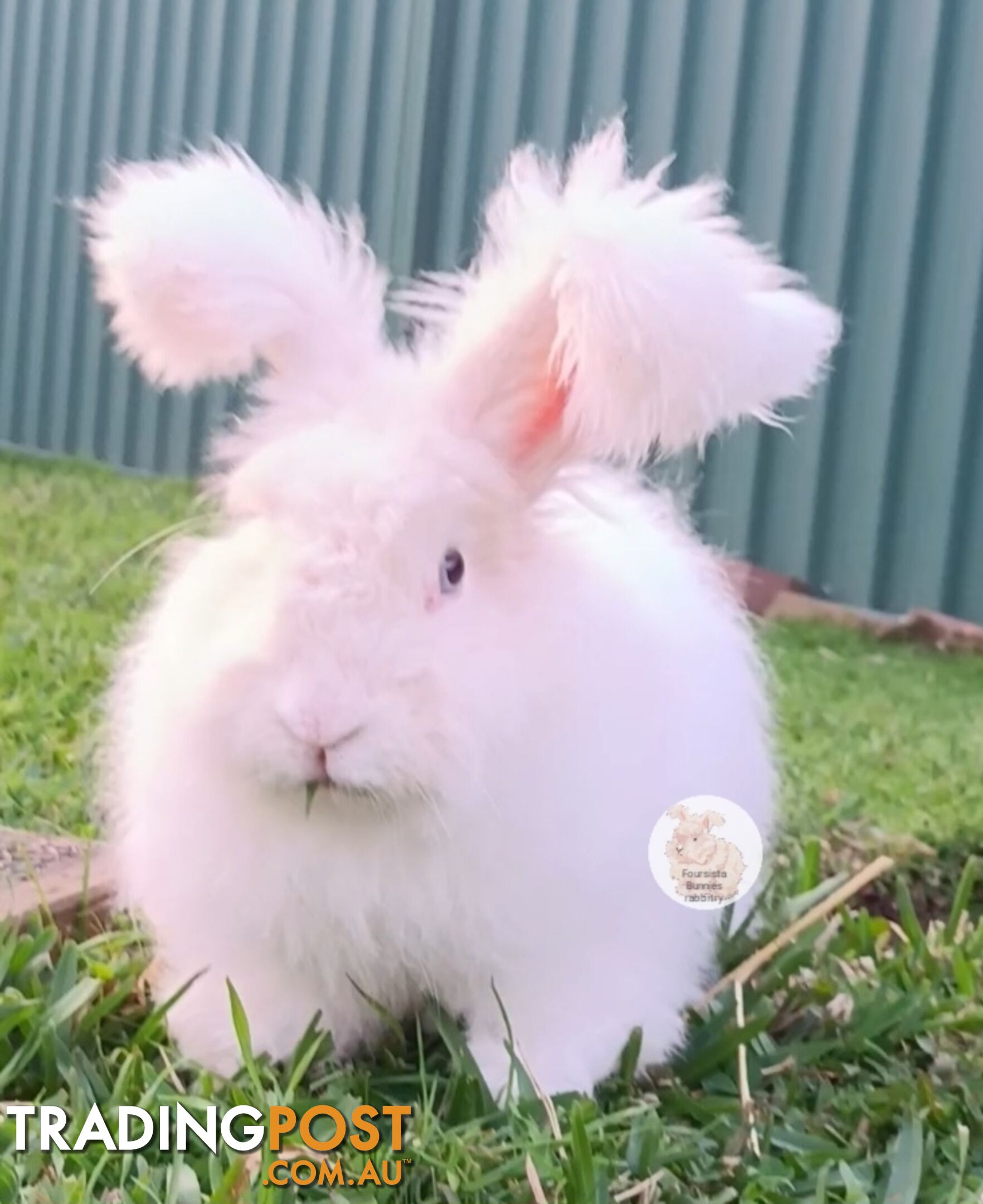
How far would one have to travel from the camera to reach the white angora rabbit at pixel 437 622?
35.7 inches

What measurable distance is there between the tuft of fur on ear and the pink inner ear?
134 mm

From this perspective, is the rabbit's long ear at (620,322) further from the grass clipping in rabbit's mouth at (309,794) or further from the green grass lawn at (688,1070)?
the green grass lawn at (688,1070)

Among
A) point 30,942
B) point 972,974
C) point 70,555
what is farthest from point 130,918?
point 70,555

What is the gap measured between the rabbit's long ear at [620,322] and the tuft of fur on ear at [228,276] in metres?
0.09

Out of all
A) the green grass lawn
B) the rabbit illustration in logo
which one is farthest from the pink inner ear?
the green grass lawn

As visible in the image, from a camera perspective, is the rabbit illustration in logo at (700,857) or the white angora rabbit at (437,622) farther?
the rabbit illustration in logo at (700,857)

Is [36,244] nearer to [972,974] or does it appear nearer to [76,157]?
[76,157]

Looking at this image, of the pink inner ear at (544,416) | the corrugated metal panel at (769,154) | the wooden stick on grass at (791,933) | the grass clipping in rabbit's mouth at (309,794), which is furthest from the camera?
the corrugated metal panel at (769,154)

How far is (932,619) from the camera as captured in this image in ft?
10.9

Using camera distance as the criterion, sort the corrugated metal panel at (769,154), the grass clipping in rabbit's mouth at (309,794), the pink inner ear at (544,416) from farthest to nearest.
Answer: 1. the corrugated metal panel at (769,154)
2. the pink inner ear at (544,416)
3. the grass clipping in rabbit's mouth at (309,794)

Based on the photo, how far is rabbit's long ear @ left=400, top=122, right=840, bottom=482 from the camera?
0.92 meters

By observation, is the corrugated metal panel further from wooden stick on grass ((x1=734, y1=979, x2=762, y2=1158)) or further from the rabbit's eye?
the rabbit's eye

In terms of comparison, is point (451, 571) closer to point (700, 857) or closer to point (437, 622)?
point (437, 622)

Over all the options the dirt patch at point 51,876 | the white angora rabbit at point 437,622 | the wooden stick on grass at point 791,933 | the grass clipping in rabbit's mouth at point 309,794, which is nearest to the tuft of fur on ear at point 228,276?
the white angora rabbit at point 437,622
